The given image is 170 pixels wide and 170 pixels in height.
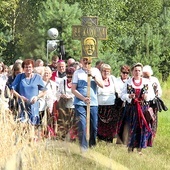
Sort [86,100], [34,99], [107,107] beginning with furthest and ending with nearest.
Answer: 1. [107,107]
2. [34,99]
3. [86,100]

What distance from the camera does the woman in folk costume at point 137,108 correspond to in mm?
10641

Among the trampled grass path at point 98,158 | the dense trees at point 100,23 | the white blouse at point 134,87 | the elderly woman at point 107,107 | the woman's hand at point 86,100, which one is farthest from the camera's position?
the dense trees at point 100,23

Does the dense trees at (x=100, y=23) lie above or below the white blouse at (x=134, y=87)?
above

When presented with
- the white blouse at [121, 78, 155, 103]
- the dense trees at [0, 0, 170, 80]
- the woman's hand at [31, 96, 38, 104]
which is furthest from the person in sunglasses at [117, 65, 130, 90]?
the dense trees at [0, 0, 170, 80]

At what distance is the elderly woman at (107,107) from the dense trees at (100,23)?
69.3 feet

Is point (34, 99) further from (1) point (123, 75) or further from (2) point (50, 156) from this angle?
(2) point (50, 156)

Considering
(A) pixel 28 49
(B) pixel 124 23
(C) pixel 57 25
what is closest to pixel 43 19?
(C) pixel 57 25

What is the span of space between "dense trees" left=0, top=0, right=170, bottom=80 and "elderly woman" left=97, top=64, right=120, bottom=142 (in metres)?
21.1

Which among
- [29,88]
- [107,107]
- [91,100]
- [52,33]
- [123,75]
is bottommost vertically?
[107,107]

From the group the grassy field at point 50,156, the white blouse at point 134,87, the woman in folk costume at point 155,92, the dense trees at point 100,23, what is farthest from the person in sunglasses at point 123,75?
the dense trees at point 100,23

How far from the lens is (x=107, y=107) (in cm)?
1230

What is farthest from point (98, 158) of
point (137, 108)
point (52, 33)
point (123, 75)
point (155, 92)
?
point (52, 33)

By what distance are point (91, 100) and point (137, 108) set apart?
2.71 feet

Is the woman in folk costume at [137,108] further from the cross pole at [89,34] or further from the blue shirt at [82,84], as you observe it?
the cross pole at [89,34]
